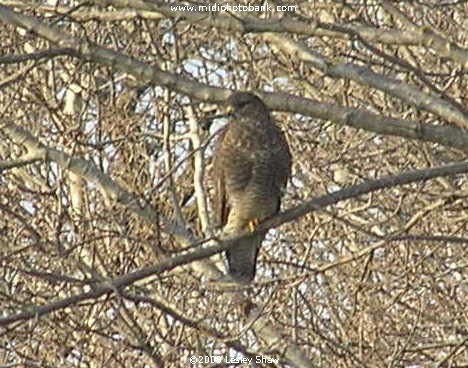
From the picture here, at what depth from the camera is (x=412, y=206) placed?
6746 mm

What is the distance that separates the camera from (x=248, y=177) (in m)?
6.16

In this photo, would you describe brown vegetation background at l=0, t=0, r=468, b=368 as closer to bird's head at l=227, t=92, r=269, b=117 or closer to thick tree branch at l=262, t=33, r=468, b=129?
thick tree branch at l=262, t=33, r=468, b=129

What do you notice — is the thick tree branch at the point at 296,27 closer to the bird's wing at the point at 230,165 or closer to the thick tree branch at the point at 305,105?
the thick tree branch at the point at 305,105

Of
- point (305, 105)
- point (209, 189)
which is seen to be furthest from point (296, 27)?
point (209, 189)

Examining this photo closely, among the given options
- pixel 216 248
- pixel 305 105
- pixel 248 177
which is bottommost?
pixel 216 248

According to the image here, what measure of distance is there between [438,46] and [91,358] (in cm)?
226

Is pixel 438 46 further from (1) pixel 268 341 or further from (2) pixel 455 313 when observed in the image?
(2) pixel 455 313

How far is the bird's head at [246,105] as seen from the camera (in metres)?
5.74

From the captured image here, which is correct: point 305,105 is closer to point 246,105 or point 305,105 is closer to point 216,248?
point 216,248

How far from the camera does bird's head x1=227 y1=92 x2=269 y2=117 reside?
5.74m

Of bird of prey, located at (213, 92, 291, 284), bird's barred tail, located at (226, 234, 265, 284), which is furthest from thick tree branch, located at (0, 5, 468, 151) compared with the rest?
bird's barred tail, located at (226, 234, 265, 284)

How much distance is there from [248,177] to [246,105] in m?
0.46

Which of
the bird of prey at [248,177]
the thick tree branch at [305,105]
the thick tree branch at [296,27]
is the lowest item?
the thick tree branch at [305,105]

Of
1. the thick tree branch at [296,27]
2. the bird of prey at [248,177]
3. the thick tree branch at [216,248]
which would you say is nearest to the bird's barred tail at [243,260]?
the bird of prey at [248,177]
